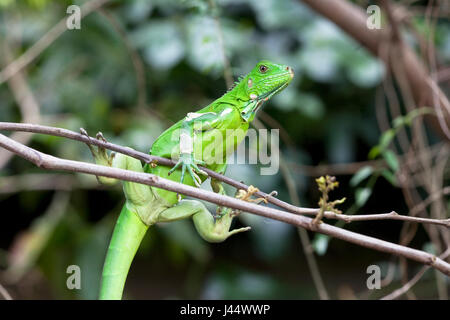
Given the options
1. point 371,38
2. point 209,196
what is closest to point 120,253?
point 209,196

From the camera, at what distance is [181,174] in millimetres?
1273

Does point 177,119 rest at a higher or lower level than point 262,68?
higher

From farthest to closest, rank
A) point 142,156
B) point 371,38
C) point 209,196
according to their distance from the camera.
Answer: point 371,38
point 142,156
point 209,196

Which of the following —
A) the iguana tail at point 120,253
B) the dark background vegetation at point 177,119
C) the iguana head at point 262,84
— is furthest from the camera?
the dark background vegetation at point 177,119

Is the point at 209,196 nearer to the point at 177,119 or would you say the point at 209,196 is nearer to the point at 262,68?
the point at 262,68

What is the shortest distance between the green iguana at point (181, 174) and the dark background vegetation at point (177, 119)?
1537 mm

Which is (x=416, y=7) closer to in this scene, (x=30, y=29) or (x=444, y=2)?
(x=444, y=2)

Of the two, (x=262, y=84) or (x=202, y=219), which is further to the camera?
(x=262, y=84)

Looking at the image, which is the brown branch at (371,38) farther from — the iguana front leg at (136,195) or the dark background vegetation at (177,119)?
the iguana front leg at (136,195)

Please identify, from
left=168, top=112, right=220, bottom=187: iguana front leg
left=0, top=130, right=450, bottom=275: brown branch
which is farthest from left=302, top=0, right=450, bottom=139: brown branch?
left=0, top=130, right=450, bottom=275: brown branch

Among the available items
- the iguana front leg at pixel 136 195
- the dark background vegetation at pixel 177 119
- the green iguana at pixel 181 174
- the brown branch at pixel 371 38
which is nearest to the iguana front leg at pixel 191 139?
the green iguana at pixel 181 174

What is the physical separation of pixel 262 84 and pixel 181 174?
34cm

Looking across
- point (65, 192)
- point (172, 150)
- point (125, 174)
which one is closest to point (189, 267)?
point (65, 192)

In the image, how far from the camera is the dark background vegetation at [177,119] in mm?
3164
